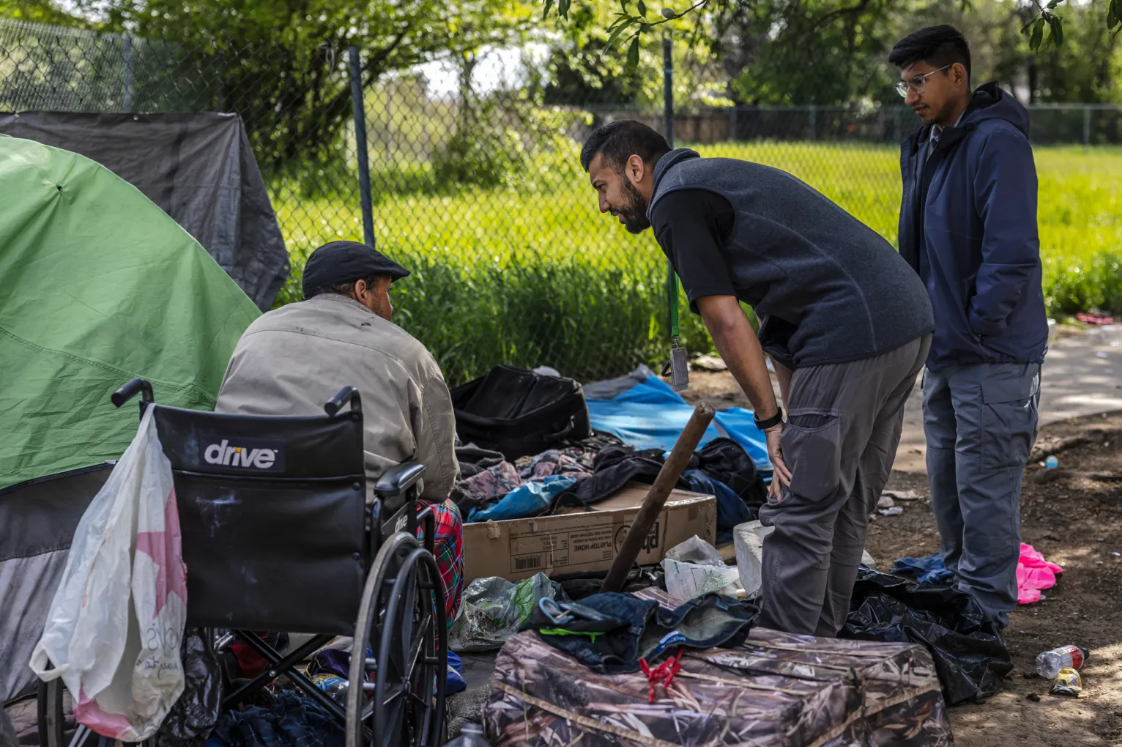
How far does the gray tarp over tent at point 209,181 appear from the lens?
4754 millimetres

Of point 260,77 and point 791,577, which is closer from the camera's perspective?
point 791,577

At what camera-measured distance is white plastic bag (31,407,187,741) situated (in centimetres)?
230

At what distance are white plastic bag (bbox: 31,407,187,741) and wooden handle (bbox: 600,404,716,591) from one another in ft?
5.04

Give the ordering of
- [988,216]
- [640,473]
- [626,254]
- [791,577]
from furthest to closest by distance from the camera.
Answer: [626,254] → [640,473] → [988,216] → [791,577]

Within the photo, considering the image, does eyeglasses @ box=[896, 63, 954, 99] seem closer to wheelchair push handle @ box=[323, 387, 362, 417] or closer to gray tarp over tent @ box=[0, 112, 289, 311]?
wheelchair push handle @ box=[323, 387, 362, 417]

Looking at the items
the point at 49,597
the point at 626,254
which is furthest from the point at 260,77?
the point at 49,597

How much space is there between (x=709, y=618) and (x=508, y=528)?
52.9 inches

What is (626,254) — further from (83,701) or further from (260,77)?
(83,701)

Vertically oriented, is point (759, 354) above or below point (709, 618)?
above

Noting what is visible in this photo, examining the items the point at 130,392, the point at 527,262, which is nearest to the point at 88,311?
the point at 130,392

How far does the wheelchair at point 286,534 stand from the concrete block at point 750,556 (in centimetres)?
152

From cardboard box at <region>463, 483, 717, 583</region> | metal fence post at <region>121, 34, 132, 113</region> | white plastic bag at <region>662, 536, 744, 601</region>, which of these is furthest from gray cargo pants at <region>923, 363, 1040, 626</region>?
metal fence post at <region>121, 34, 132, 113</region>

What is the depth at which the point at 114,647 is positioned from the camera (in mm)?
2330

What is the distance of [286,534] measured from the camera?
2.52m
